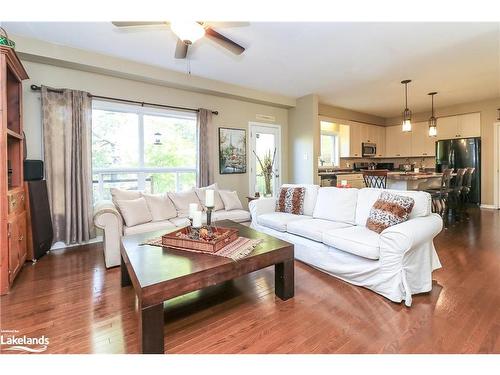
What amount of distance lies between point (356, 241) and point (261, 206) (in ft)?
5.16

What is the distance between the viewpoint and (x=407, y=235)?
6.47 feet

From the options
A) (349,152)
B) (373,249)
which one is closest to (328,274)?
(373,249)

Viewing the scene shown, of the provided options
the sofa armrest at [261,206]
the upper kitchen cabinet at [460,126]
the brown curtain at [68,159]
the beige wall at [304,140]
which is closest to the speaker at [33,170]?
the brown curtain at [68,159]

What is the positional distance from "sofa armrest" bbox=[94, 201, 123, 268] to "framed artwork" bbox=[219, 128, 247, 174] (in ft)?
7.83

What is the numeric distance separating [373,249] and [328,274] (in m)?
0.61

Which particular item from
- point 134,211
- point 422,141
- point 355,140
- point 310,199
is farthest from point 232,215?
point 422,141

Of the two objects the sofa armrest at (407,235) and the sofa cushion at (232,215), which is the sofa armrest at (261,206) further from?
the sofa armrest at (407,235)

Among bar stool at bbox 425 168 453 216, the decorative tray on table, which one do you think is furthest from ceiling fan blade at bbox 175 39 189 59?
bar stool at bbox 425 168 453 216

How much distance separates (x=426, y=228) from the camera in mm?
2174

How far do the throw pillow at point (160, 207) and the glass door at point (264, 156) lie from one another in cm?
210

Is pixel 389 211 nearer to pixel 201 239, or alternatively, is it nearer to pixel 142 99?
pixel 201 239

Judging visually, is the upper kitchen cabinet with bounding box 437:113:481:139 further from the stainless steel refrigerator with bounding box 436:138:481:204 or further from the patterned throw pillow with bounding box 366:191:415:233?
the patterned throw pillow with bounding box 366:191:415:233

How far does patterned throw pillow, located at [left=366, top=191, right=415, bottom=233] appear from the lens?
2.32 m
